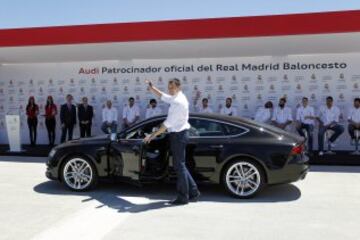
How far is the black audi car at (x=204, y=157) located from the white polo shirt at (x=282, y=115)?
5.24 meters

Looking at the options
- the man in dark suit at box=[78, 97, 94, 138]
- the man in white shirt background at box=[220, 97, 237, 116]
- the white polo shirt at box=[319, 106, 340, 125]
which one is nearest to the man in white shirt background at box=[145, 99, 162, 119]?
the man in dark suit at box=[78, 97, 94, 138]

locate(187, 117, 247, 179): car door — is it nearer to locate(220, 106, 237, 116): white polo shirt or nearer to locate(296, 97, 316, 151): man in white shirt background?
locate(296, 97, 316, 151): man in white shirt background

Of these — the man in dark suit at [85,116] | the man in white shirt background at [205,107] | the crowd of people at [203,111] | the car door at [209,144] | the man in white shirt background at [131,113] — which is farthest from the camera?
the man in dark suit at [85,116]

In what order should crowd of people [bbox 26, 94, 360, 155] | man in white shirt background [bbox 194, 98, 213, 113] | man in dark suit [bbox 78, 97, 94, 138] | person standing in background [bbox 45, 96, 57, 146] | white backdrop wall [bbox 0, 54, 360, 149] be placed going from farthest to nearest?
person standing in background [bbox 45, 96, 57, 146] < man in dark suit [bbox 78, 97, 94, 138] < man in white shirt background [bbox 194, 98, 213, 113] < white backdrop wall [bbox 0, 54, 360, 149] < crowd of people [bbox 26, 94, 360, 155]

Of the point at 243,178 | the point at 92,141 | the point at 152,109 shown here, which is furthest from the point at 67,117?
the point at 243,178

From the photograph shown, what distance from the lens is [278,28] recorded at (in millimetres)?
11781

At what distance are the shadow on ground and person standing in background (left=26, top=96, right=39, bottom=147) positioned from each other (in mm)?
6707

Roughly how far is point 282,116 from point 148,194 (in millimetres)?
6241

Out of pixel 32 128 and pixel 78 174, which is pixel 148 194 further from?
pixel 32 128

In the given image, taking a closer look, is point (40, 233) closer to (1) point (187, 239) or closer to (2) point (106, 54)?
(1) point (187, 239)

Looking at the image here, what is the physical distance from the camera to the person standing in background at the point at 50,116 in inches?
584

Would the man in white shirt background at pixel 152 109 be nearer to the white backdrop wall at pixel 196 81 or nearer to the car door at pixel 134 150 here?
the white backdrop wall at pixel 196 81

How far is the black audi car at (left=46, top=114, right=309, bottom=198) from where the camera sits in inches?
287

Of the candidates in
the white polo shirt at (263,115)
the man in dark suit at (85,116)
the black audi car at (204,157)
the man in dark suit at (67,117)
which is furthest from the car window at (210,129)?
the man in dark suit at (67,117)
